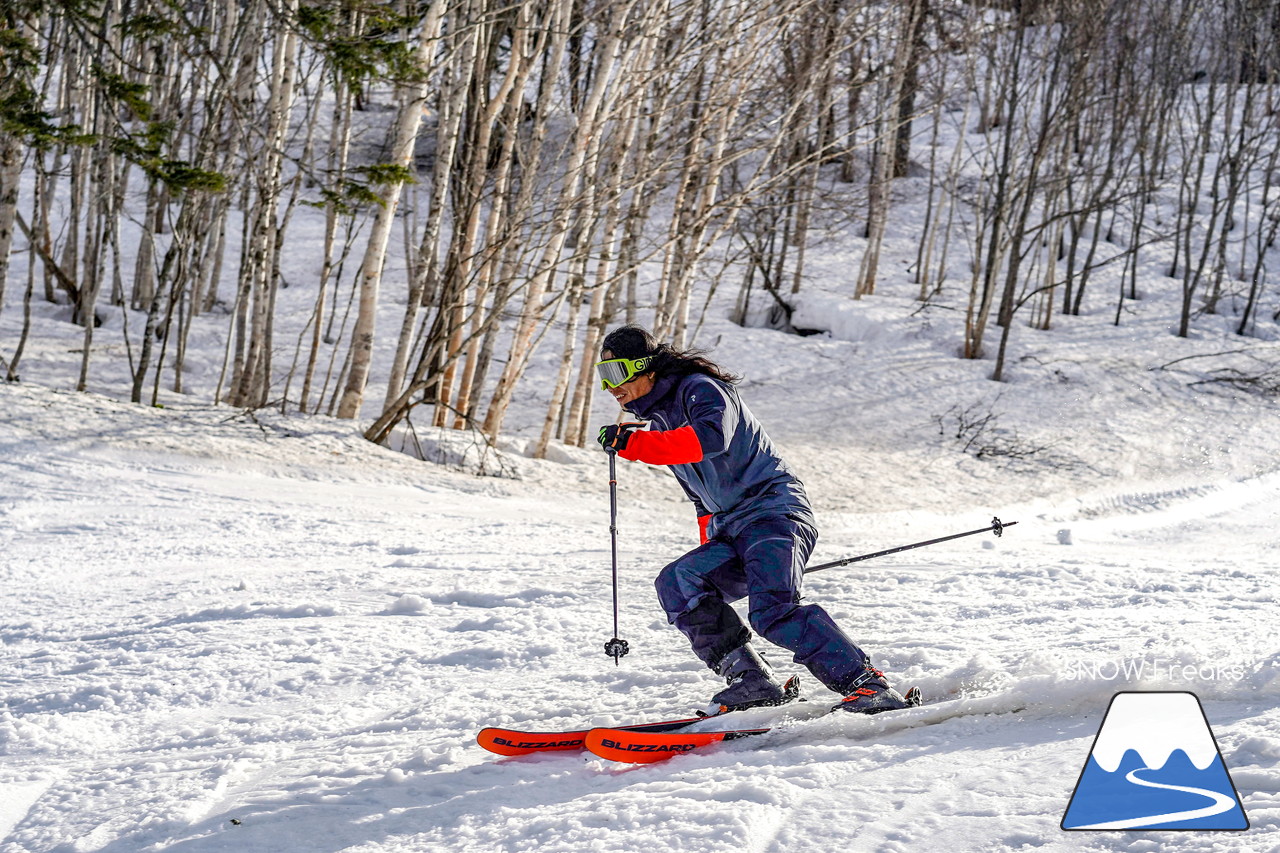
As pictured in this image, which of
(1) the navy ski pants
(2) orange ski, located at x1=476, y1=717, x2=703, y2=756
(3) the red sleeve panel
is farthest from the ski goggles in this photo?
(2) orange ski, located at x1=476, y1=717, x2=703, y2=756

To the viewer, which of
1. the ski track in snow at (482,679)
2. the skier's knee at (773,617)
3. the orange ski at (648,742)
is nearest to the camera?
the ski track in snow at (482,679)

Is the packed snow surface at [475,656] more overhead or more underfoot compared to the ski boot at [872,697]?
more underfoot

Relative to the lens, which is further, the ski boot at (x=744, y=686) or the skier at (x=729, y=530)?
the ski boot at (x=744, y=686)

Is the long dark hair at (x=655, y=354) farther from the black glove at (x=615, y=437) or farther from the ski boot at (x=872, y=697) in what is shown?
the ski boot at (x=872, y=697)

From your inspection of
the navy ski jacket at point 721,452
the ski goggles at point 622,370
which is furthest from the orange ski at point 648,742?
the ski goggles at point 622,370

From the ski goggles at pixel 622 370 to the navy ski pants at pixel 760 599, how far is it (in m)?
0.68

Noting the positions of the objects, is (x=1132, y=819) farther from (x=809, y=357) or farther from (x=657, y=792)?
(x=809, y=357)

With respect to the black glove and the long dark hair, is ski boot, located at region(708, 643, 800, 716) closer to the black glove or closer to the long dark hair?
the black glove

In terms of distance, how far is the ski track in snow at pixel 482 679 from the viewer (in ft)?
8.89

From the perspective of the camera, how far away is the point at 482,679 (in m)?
4.16

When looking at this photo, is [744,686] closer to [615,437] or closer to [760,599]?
[760,599]

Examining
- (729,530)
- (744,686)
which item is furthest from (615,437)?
(744,686)

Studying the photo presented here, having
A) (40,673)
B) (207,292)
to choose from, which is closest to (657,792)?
(40,673)

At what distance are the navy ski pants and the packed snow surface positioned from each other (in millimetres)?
239
